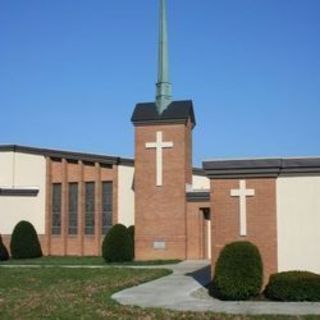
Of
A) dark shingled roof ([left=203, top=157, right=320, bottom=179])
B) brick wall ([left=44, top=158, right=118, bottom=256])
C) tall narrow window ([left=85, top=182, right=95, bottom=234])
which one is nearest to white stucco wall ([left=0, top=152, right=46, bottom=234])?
brick wall ([left=44, top=158, right=118, bottom=256])

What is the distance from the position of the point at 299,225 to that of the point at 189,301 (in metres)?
3.89

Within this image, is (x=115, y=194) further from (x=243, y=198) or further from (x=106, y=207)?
(x=243, y=198)

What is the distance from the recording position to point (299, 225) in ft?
59.5

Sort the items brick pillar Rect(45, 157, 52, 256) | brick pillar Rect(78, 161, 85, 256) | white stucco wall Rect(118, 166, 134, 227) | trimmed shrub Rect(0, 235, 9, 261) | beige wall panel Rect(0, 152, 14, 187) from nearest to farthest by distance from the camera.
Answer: trimmed shrub Rect(0, 235, 9, 261) < white stucco wall Rect(118, 166, 134, 227) < brick pillar Rect(78, 161, 85, 256) < brick pillar Rect(45, 157, 52, 256) < beige wall panel Rect(0, 152, 14, 187)

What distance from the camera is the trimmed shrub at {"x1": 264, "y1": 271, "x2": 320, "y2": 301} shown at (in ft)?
52.6

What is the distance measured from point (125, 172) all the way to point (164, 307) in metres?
23.9

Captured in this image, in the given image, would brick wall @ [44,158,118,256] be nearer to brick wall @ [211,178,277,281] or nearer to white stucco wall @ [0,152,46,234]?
white stucco wall @ [0,152,46,234]

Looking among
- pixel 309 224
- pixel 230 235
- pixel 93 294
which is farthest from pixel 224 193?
pixel 93 294

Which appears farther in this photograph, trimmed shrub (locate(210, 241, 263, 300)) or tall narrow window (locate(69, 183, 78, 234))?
tall narrow window (locate(69, 183, 78, 234))

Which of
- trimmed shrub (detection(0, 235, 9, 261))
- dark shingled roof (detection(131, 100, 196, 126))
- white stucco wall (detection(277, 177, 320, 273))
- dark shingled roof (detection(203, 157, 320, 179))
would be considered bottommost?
trimmed shrub (detection(0, 235, 9, 261))

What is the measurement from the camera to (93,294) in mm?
17938

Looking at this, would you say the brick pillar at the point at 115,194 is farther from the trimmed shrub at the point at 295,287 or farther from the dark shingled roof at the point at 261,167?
the trimmed shrub at the point at 295,287

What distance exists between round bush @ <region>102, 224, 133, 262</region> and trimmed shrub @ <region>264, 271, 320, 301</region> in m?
17.2

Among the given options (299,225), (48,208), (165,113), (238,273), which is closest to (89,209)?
(48,208)
